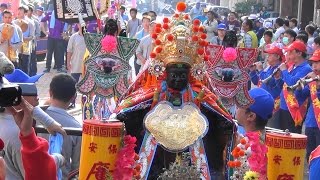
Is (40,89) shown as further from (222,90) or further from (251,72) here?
(222,90)

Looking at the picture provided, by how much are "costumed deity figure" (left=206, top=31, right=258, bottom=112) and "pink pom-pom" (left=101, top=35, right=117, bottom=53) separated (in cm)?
107

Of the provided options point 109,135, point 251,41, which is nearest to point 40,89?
point 251,41

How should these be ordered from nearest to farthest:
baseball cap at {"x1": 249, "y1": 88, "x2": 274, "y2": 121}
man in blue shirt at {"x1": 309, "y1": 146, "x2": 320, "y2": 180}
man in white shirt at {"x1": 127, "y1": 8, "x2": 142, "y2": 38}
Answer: man in blue shirt at {"x1": 309, "y1": 146, "x2": 320, "y2": 180}
baseball cap at {"x1": 249, "y1": 88, "x2": 274, "y2": 121}
man in white shirt at {"x1": 127, "y1": 8, "x2": 142, "y2": 38}

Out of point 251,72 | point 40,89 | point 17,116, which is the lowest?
point 40,89

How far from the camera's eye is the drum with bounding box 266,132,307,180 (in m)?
4.84

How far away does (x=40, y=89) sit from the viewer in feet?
57.2

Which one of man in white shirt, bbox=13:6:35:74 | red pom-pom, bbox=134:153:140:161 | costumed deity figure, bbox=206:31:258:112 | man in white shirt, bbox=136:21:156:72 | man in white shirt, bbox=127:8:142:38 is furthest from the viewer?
man in white shirt, bbox=127:8:142:38

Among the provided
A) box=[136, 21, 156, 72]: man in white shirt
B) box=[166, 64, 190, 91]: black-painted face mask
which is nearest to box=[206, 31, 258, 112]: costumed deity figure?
box=[166, 64, 190, 91]: black-painted face mask

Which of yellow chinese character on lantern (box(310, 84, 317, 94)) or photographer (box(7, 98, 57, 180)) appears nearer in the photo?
photographer (box(7, 98, 57, 180))

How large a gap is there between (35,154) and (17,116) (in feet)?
0.67

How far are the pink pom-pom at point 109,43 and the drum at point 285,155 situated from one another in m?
4.34

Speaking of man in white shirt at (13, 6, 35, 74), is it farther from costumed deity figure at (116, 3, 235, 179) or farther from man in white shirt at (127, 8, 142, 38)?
costumed deity figure at (116, 3, 235, 179)

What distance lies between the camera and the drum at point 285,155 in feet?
15.9

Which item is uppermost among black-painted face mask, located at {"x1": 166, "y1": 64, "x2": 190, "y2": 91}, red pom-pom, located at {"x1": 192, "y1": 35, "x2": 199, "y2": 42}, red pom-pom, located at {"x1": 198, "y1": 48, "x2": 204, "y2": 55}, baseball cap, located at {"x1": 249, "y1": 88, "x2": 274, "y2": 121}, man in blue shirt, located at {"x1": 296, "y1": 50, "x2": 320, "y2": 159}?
red pom-pom, located at {"x1": 192, "y1": 35, "x2": 199, "y2": 42}
